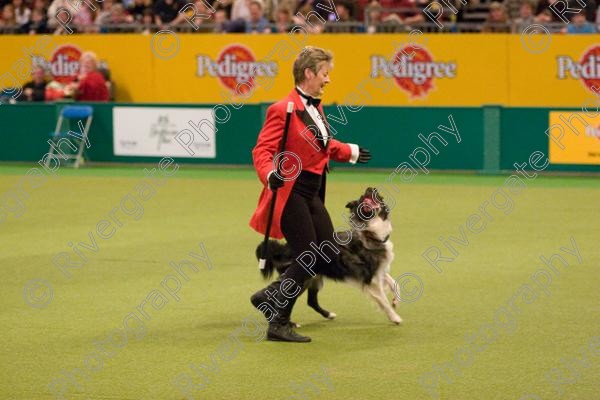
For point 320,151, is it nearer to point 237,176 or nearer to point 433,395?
point 433,395

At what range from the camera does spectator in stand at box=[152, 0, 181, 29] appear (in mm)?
21906

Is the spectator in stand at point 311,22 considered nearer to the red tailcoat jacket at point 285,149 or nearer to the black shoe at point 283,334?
the red tailcoat jacket at point 285,149

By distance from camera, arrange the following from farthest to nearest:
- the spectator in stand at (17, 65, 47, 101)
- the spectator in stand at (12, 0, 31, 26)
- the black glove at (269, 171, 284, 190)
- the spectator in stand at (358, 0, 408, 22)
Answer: the spectator in stand at (12, 0, 31, 26)
the spectator in stand at (17, 65, 47, 101)
the spectator in stand at (358, 0, 408, 22)
the black glove at (269, 171, 284, 190)

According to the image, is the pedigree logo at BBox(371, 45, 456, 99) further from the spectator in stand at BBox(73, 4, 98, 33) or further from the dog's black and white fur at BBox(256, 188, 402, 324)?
the dog's black and white fur at BBox(256, 188, 402, 324)

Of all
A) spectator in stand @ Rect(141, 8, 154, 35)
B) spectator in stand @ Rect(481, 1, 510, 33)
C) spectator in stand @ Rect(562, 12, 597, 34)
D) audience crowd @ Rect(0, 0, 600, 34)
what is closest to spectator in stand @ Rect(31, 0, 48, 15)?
audience crowd @ Rect(0, 0, 600, 34)

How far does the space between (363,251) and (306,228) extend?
0.50 m

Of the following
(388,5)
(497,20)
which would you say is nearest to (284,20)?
(388,5)

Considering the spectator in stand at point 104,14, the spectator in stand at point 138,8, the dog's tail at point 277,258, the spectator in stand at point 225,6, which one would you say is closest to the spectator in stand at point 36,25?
the spectator in stand at point 104,14

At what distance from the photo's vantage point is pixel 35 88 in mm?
21250

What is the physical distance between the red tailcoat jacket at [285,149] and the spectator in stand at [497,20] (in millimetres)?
12029

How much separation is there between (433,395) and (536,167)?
421 inches

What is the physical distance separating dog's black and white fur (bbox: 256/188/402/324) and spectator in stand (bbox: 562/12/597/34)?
1172cm

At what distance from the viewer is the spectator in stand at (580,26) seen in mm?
18781

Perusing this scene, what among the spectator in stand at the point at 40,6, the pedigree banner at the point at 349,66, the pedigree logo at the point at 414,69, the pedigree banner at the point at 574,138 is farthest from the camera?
the spectator in stand at the point at 40,6
